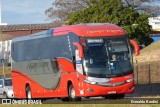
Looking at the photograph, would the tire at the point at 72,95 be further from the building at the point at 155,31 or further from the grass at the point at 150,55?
the building at the point at 155,31

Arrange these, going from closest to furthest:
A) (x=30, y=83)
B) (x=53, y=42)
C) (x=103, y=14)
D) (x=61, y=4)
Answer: (x=53, y=42)
(x=30, y=83)
(x=103, y=14)
(x=61, y=4)

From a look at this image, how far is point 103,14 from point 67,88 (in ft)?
179

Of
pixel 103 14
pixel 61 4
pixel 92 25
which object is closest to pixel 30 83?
pixel 92 25

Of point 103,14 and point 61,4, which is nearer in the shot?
point 103,14

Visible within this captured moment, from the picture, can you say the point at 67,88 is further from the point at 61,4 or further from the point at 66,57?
the point at 61,4

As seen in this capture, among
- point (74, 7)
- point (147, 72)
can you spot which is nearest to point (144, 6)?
point (74, 7)

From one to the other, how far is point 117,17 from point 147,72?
100 ft

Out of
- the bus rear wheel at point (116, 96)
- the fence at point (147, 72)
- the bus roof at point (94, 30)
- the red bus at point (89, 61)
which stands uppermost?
the bus roof at point (94, 30)

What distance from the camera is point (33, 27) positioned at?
129875mm

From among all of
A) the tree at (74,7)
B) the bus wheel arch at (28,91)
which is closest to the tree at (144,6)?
the tree at (74,7)

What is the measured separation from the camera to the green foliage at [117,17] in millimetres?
81500

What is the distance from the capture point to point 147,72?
52.0 metres

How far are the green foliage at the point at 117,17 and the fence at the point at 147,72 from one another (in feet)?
87.8

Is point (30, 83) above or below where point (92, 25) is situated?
below
